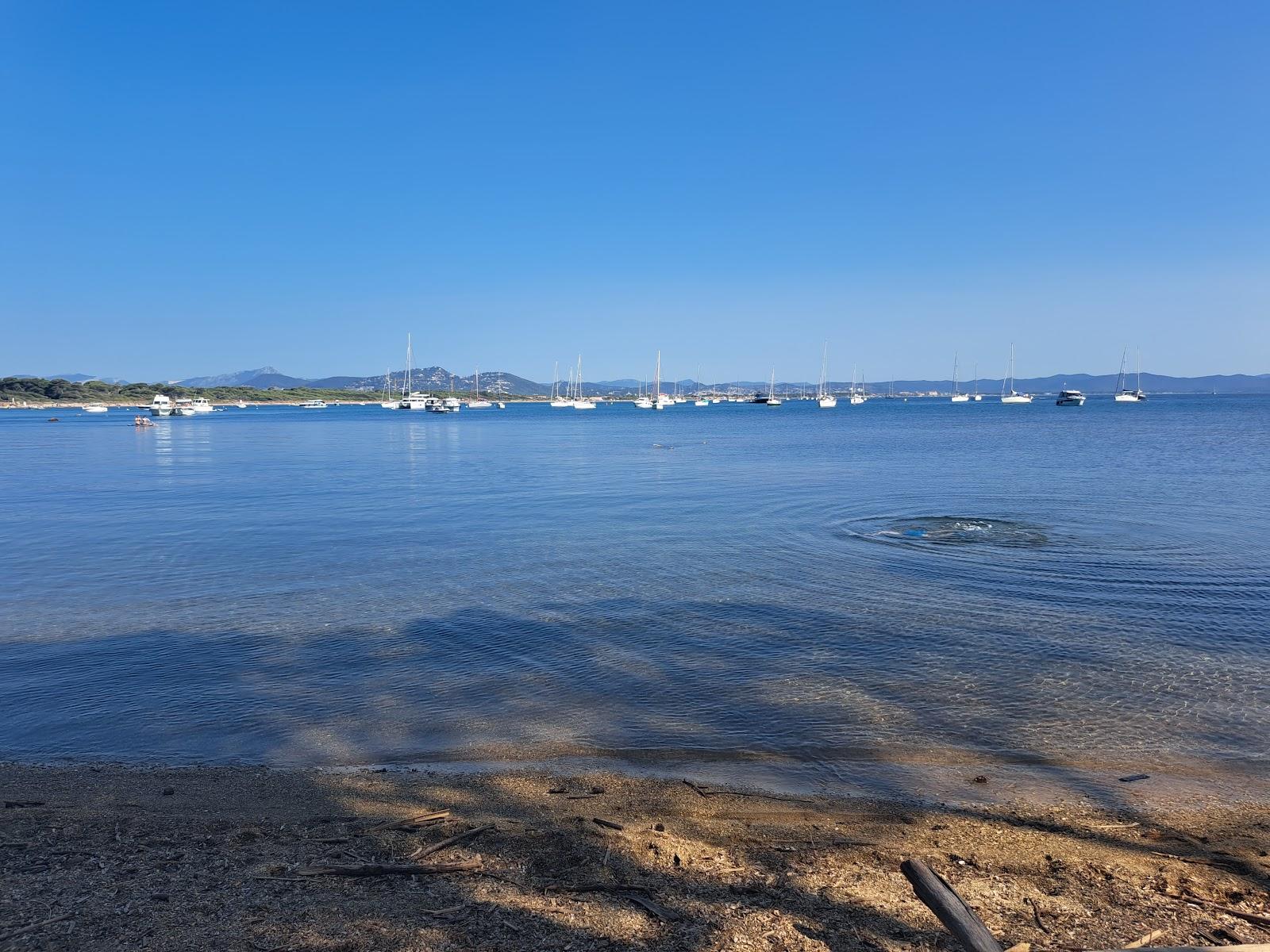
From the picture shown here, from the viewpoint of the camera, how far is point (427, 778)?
23.5ft

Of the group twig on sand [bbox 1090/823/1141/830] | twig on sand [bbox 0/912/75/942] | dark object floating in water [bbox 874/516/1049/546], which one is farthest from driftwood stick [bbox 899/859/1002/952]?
dark object floating in water [bbox 874/516/1049/546]

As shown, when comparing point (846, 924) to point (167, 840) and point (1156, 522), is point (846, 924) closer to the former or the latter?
point (167, 840)

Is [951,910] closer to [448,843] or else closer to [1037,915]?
[1037,915]

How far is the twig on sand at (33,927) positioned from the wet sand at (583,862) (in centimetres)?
4

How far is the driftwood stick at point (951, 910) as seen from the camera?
407 cm

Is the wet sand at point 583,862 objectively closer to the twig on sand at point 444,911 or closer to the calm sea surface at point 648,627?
the twig on sand at point 444,911

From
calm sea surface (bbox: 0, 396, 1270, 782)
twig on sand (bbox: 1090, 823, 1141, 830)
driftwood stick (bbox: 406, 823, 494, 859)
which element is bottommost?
calm sea surface (bbox: 0, 396, 1270, 782)

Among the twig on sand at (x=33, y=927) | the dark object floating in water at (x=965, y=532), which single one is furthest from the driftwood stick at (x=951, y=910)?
the dark object floating in water at (x=965, y=532)

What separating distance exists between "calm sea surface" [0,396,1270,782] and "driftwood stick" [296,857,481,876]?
2.22 metres

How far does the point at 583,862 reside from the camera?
556 centimetres

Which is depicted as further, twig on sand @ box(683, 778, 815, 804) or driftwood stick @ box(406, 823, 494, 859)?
twig on sand @ box(683, 778, 815, 804)

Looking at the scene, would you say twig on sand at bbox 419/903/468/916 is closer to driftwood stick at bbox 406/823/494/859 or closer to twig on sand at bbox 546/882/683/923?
twig on sand at bbox 546/882/683/923

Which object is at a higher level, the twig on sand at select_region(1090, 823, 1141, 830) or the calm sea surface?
the twig on sand at select_region(1090, 823, 1141, 830)

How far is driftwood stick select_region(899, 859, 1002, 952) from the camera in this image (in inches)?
160
